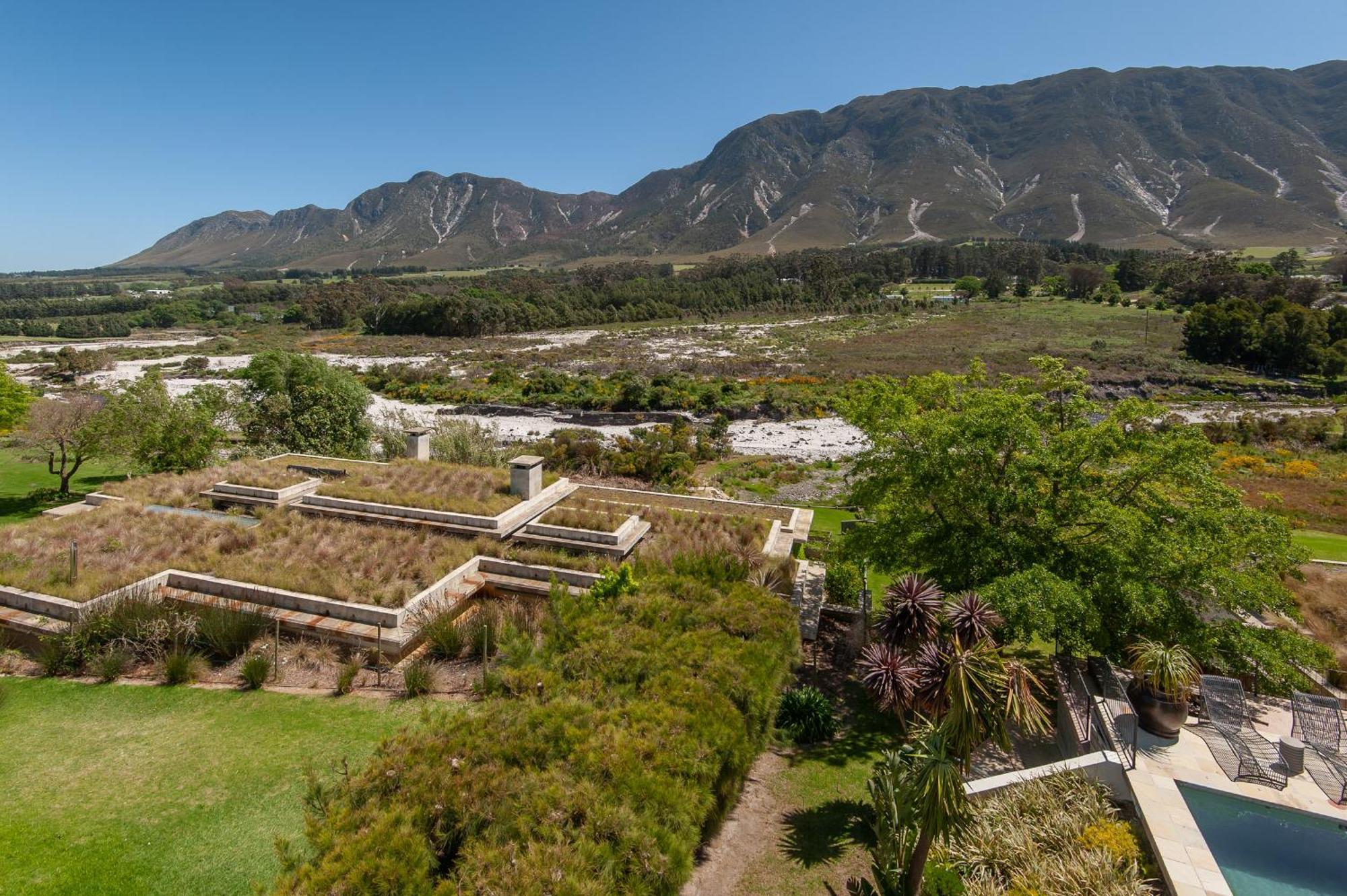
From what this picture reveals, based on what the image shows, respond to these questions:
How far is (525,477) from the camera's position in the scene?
14891 millimetres

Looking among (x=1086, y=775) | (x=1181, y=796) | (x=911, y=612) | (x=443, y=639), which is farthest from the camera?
(x=443, y=639)

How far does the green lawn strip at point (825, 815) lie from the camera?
6.72 metres

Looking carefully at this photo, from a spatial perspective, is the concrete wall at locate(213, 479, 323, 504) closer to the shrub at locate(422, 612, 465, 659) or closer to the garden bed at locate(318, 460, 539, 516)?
the garden bed at locate(318, 460, 539, 516)

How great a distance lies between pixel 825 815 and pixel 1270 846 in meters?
4.32

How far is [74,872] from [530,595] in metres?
6.72

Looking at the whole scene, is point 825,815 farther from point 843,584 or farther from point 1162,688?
point 843,584

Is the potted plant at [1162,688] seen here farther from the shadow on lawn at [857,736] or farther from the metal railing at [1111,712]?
the shadow on lawn at [857,736]

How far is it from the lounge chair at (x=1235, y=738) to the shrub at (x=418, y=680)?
32.4 ft

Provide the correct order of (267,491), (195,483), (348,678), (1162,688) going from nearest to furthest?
(1162,688), (348,678), (267,491), (195,483)

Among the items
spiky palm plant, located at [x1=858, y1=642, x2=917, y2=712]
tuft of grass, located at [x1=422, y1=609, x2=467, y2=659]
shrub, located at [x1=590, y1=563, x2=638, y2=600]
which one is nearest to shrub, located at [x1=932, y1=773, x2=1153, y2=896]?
spiky palm plant, located at [x1=858, y1=642, x2=917, y2=712]

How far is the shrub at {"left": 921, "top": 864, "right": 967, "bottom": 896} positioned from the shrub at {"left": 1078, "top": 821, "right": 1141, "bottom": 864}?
1.47 m

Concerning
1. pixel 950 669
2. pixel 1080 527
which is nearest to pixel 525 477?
pixel 950 669

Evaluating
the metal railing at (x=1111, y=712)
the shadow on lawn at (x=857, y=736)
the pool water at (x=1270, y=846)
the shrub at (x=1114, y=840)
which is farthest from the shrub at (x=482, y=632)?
the pool water at (x=1270, y=846)

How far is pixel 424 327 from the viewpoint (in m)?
90.2
